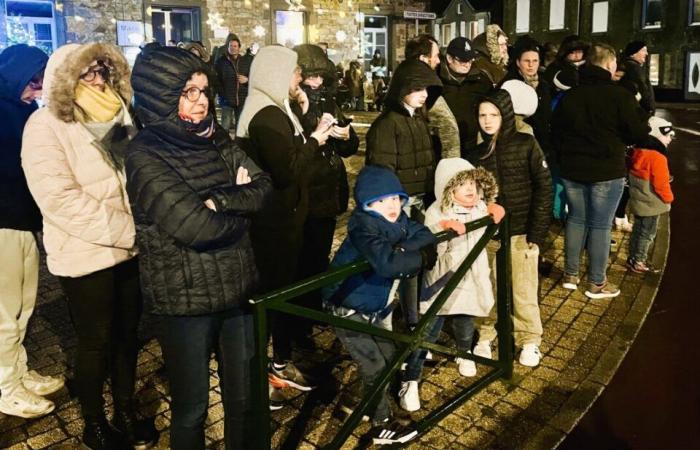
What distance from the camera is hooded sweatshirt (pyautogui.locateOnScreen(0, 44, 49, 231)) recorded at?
3.88m

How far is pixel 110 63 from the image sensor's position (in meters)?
3.65

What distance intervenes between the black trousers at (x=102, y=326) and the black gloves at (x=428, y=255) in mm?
1510

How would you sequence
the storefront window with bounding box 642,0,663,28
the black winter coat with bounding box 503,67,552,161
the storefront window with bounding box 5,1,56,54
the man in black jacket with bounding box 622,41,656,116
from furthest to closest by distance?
1. the storefront window with bounding box 642,0,663,28
2. the storefront window with bounding box 5,1,56,54
3. the man in black jacket with bounding box 622,41,656,116
4. the black winter coat with bounding box 503,67,552,161

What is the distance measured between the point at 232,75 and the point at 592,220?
941cm

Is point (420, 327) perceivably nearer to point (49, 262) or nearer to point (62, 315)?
point (49, 262)

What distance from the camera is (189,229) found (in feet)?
9.09

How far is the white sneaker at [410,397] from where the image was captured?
166 inches

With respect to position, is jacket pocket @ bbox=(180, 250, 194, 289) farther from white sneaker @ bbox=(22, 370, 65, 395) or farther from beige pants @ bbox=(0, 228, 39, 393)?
white sneaker @ bbox=(22, 370, 65, 395)

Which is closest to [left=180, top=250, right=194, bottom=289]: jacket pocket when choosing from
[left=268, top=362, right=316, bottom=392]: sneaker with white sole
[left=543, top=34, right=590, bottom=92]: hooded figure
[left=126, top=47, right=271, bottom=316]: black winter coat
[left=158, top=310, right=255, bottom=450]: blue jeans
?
[left=126, top=47, right=271, bottom=316]: black winter coat

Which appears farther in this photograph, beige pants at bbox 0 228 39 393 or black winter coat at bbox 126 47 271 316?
beige pants at bbox 0 228 39 393

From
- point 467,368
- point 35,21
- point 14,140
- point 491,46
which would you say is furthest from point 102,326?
point 35,21

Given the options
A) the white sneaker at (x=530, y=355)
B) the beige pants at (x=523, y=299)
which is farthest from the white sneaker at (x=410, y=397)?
the white sneaker at (x=530, y=355)

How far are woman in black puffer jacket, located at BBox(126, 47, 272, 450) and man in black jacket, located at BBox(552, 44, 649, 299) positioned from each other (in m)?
3.64

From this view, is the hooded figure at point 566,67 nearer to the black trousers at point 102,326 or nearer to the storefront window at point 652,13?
the black trousers at point 102,326
